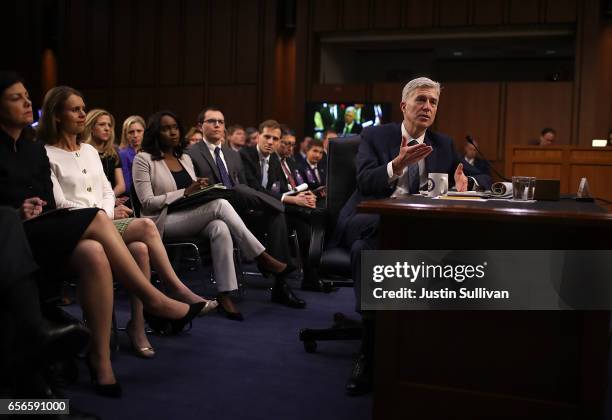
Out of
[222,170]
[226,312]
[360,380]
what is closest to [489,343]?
[360,380]

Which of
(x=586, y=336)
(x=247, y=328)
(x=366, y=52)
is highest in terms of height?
(x=366, y=52)

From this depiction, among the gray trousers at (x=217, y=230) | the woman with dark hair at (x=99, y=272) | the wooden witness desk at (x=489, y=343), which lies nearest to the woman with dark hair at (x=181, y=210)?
the gray trousers at (x=217, y=230)

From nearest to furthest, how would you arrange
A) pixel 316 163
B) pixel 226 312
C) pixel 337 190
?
pixel 337 190
pixel 226 312
pixel 316 163

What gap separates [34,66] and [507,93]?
27.2ft

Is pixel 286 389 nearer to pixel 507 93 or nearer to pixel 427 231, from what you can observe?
pixel 427 231

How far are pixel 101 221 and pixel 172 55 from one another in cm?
867

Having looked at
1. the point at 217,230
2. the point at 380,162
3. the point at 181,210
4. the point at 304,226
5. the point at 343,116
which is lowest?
the point at 304,226

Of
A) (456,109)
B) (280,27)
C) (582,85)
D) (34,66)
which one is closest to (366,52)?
(280,27)

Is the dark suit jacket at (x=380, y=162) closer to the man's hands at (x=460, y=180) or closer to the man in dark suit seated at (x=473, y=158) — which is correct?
the man's hands at (x=460, y=180)

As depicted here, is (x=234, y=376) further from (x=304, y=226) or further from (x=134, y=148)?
(x=134, y=148)

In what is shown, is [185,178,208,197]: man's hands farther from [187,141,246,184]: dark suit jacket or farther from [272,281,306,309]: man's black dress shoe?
[272,281,306,309]: man's black dress shoe

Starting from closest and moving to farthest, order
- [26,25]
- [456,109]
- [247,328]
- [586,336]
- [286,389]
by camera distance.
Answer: [586,336], [286,389], [247,328], [456,109], [26,25]

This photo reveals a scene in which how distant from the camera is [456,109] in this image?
9.27 metres

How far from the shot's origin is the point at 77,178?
285cm
